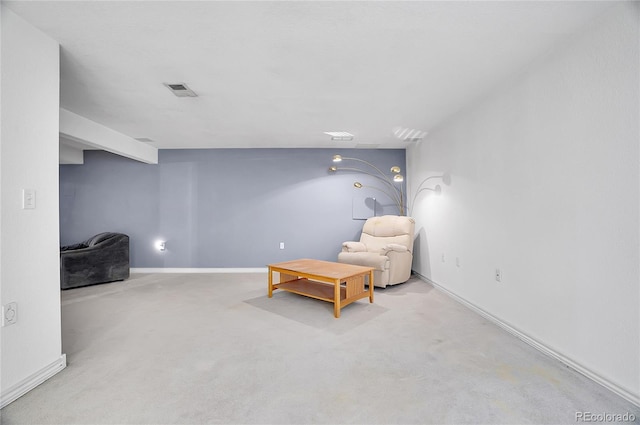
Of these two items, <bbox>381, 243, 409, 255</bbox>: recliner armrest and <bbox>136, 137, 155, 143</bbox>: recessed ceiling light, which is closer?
<bbox>381, 243, 409, 255</bbox>: recliner armrest

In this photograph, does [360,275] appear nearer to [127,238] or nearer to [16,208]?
[16,208]

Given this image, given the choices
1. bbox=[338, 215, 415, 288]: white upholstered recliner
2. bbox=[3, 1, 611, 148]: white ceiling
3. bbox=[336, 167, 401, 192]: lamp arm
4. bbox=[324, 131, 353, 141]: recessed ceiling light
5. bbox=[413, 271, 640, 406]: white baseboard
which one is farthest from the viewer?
bbox=[336, 167, 401, 192]: lamp arm

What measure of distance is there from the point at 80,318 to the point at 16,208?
177 cm

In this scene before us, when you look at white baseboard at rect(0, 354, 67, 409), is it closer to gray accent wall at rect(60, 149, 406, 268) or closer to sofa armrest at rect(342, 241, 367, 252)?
sofa armrest at rect(342, 241, 367, 252)

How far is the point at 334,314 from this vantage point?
3100mm

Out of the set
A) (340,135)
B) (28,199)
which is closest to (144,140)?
(340,135)

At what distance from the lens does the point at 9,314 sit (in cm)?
171

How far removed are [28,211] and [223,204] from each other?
3673 mm

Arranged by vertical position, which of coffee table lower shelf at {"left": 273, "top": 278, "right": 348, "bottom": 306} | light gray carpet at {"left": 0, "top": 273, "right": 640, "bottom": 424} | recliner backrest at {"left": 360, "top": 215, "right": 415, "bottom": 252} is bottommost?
light gray carpet at {"left": 0, "top": 273, "right": 640, "bottom": 424}

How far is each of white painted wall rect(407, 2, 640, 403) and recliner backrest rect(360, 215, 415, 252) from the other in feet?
4.35

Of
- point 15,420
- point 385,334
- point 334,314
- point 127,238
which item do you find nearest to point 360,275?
point 334,314

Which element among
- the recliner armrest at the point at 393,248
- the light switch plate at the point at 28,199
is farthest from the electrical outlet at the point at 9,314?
the recliner armrest at the point at 393,248

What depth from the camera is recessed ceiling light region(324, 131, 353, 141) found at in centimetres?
454

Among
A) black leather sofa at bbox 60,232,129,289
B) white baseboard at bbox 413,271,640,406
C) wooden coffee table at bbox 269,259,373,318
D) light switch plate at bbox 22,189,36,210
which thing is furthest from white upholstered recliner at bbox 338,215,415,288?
black leather sofa at bbox 60,232,129,289
